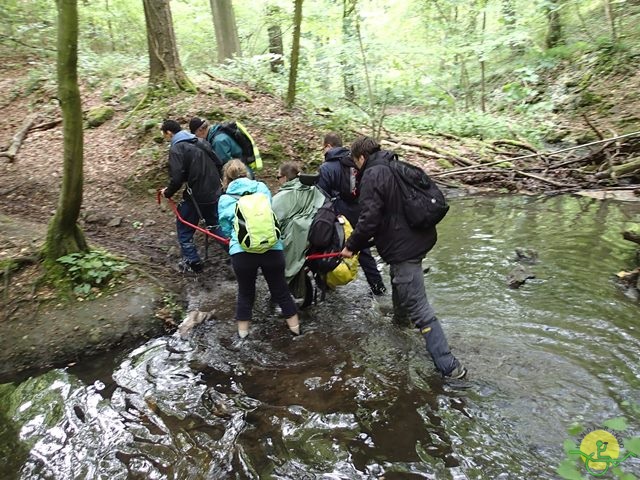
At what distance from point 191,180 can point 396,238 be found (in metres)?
3.98

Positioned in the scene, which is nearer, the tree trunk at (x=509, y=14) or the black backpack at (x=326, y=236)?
the black backpack at (x=326, y=236)

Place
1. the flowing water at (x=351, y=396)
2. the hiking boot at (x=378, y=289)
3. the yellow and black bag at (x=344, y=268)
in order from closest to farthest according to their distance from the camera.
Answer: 1. the flowing water at (x=351, y=396)
2. the yellow and black bag at (x=344, y=268)
3. the hiking boot at (x=378, y=289)

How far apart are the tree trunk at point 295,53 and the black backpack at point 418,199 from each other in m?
8.49

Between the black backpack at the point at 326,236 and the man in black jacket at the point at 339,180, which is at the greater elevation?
the man in black jacket at the point at 339,180

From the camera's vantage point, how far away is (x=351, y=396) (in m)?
4.35

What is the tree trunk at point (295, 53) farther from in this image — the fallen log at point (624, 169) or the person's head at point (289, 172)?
the fallen log at point (624, 169)

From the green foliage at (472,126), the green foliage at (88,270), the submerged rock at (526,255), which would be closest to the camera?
the green foliage at (88,270)

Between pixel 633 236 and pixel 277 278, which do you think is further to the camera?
pixel 633 236

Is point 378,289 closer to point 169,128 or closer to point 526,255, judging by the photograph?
point 526,255

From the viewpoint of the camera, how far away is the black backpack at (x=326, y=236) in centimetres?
531

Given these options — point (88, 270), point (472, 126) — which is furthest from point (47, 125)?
point (472, 126)

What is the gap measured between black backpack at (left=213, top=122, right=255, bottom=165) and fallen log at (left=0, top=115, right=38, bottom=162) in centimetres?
587

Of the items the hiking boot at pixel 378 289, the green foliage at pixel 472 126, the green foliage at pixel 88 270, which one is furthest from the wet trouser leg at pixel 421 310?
the green foliage at pixel 472 126

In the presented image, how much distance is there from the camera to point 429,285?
22.1 ft
